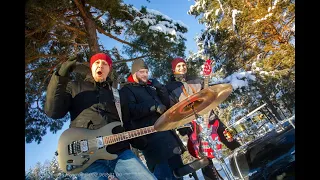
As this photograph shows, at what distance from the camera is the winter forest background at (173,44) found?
1.68 metres

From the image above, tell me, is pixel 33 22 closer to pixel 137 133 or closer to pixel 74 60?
pixel 74 60

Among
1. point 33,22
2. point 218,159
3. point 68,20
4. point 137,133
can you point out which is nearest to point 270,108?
point 218,159

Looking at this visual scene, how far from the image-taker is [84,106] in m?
1.39

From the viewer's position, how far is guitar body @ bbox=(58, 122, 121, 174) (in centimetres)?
138

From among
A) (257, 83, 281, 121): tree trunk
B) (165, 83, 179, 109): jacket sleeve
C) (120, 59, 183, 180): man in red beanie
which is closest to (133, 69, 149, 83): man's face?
(120, 59, 183, 180): man in red beanie

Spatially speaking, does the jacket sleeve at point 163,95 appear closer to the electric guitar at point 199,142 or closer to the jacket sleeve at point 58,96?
the electric guitar at point 199,142

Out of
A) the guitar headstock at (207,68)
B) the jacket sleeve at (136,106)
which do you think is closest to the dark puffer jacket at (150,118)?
the jacket sleeve at (136,106)

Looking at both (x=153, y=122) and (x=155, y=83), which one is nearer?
(x=153, y=122)

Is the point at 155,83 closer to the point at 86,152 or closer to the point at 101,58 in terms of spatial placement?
the point at 101,58

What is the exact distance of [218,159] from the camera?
1.58m

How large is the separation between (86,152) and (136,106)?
34 cm

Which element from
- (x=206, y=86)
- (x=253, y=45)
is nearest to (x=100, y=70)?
(x=206, y=86)

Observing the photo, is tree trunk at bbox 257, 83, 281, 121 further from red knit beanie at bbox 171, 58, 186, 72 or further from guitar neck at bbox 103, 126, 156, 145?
guitar neck at bbox 103, 126, 156, 145

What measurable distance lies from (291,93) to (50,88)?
121cm
